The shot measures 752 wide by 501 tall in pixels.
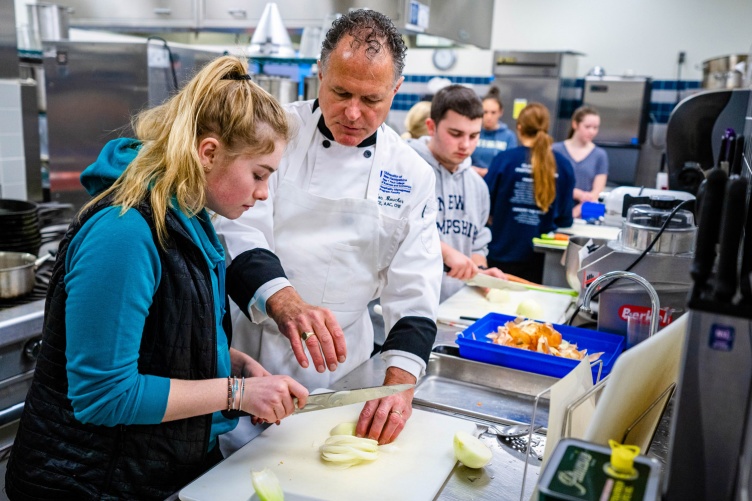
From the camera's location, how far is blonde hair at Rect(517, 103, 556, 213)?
395 centimetres

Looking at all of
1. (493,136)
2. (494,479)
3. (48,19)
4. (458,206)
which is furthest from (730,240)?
(493,136)

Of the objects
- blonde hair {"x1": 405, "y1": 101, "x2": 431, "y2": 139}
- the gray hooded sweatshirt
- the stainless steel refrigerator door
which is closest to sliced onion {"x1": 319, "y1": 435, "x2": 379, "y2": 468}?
the gray hooded sweatshirt

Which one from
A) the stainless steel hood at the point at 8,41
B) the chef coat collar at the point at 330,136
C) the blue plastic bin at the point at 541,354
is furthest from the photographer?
the stainless steel hood at the point at 8,41

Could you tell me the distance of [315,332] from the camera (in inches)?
54.8

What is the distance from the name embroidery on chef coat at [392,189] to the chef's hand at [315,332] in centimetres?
46

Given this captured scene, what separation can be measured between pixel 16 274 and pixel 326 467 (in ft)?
4.51

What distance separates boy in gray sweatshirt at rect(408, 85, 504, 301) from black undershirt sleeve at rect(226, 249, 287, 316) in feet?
4.77

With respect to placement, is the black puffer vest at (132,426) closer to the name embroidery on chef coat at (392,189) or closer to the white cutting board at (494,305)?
the name embroidery on chef coat at (392,189)

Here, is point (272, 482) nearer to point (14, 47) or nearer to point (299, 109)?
point (299, 109)

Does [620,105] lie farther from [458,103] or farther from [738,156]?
[738,156]

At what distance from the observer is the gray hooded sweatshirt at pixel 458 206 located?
320cm

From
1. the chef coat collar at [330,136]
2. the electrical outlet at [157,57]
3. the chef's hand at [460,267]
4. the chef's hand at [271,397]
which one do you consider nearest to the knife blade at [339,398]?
the chef's hand at [271,397]

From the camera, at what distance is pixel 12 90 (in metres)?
2.84

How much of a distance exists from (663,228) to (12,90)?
8.58 feet
